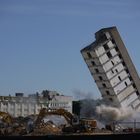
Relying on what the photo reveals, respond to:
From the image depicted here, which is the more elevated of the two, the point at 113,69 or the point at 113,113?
the point at 113,69

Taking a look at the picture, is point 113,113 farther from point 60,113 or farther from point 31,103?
point 31,103

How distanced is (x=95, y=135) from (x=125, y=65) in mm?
22885

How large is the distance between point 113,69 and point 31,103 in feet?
203

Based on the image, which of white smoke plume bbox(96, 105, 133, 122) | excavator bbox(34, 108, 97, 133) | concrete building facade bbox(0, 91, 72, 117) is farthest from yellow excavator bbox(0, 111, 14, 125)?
concrete building facade bbox(0, 91, 72, 117)

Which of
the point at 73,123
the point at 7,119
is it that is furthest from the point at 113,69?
the point at 7,119

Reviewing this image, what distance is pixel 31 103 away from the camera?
402ft

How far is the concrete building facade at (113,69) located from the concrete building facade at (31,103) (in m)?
42.3

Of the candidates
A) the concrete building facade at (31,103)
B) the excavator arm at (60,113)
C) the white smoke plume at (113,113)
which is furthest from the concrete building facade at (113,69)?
the concrete building facade at (31,103)

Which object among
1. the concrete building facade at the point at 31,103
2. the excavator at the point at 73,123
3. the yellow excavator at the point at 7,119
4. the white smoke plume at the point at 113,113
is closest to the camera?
the excavator at the point at 73,123

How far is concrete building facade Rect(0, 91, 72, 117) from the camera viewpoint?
11400 centimetres

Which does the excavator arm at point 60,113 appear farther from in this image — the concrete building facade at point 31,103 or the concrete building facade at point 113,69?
the concrete building facade at point 31,103

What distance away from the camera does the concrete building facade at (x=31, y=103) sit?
11400cm

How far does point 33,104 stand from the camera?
12188 centimetres

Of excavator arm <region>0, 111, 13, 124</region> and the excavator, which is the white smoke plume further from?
excavator arm <region>0, 111, 13, 124</region>
